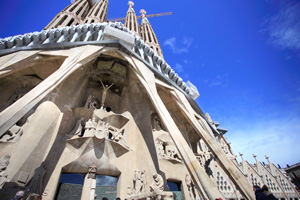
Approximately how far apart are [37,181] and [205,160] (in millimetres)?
8394

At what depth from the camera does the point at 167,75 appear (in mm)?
8836

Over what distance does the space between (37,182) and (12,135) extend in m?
1.71

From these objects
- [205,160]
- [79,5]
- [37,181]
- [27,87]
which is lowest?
[37,181]

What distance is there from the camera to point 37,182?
15.0ft

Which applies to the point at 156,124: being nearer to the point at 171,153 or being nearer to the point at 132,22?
the point at 171,153

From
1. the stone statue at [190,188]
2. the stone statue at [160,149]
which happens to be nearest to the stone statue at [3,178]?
the stone statue at [160,149]

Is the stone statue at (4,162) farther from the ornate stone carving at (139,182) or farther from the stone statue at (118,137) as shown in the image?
the ornate stone carving at (139,182)

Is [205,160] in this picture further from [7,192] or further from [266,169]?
[266,169]

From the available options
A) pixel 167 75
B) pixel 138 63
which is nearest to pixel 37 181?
pixel 138 63

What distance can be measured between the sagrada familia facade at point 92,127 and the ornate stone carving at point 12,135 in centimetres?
2

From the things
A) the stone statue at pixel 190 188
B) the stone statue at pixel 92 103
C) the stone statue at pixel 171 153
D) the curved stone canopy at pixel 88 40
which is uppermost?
the curved stone canopy at pixel 88 40

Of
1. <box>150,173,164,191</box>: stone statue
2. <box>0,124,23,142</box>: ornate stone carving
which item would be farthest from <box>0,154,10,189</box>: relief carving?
<box>150,173,164,191</box>: stone statue

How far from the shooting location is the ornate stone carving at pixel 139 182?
18.7ft

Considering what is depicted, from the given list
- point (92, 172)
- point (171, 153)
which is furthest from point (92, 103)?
point (171, 153)
